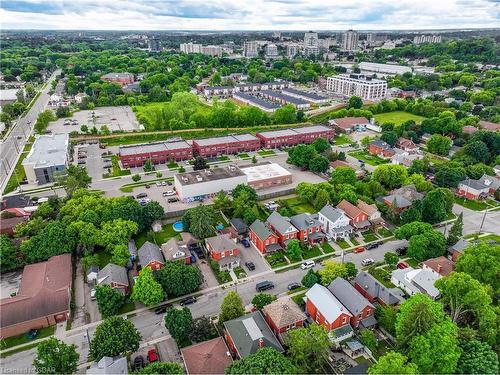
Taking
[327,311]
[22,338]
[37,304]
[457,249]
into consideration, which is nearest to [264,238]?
[327,311]

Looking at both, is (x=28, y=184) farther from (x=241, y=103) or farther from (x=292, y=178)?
(x=241, y=103)

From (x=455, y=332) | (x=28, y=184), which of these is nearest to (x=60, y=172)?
(x=28, y=184)

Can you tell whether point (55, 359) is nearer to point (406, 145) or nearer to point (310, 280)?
point (310, 280)

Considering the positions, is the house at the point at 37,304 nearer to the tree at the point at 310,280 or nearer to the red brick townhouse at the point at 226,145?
the tree at the point at 310,280

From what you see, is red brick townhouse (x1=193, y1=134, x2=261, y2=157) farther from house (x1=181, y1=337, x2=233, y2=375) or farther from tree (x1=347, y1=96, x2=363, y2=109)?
house (x1=181, y1=337, x2=233, y2=375)

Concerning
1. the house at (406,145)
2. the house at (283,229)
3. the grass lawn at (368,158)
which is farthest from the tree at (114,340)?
the house at (406,145)

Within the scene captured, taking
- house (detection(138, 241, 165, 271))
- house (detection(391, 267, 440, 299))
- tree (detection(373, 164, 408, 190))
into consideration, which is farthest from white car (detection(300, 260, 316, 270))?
tree (detection(373, 164, 408, 190))
